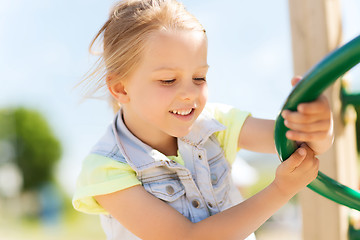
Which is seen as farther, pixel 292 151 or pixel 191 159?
pixel 191 159

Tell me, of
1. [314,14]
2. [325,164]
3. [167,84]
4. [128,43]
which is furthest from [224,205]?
[314,14]

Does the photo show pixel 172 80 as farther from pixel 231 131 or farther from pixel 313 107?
pixel 313 107

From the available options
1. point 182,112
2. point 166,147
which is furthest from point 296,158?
point 166,147

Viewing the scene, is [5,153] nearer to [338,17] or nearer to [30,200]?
[30,200]

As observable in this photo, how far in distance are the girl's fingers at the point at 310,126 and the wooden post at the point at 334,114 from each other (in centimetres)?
94

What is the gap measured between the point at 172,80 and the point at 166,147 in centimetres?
23

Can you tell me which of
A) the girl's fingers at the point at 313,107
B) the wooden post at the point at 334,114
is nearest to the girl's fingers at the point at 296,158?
the girl's fingers at the point at 313,107

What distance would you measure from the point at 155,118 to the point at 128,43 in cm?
20

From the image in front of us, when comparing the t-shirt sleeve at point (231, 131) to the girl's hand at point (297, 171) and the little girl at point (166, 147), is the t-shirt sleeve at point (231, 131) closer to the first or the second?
the little girl at point (166, 147)

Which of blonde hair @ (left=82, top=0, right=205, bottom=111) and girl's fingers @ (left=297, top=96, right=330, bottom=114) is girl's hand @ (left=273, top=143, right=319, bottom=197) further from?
blonde hair @ (left=82, top=0, right=205, bottom=111)

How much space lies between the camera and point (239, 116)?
4.18 ft

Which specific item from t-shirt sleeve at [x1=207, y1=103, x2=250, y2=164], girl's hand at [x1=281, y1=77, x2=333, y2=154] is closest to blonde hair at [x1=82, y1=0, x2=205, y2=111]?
t-shirt sleeve at [x1=207, y1=103, x2=250, y2=164]

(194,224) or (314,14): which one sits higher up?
(314,14)

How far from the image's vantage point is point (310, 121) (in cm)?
76
